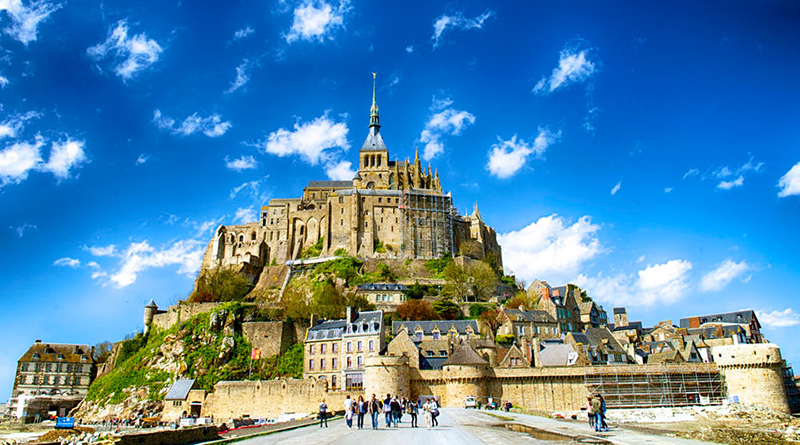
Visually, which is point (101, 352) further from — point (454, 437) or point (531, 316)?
point (454, 437)

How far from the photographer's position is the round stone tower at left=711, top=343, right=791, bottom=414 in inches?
1436

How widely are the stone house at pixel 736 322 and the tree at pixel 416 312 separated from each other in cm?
3072

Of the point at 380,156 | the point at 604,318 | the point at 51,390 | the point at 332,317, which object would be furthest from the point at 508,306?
the point at 51,390

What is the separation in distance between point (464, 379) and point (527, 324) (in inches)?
580

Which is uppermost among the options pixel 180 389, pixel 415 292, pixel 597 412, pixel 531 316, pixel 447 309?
pixel 415 292

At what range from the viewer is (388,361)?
126 ft

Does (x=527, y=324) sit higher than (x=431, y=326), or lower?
higher

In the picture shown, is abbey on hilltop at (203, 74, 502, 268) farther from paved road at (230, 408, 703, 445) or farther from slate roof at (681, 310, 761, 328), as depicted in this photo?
paved road at (230, 408, 703, 445)

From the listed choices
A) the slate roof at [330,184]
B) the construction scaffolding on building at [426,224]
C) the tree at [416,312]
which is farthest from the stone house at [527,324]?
the slate roof at [330,184]

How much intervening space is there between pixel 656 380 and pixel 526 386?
8.94 meters

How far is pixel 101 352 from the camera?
6906cm

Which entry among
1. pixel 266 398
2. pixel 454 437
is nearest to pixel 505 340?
pixel 266 398

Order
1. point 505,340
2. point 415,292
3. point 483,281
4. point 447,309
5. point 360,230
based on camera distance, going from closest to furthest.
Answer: point 505,340 → point 447,309 → point 415,292 → point 483,281 → point 360,230

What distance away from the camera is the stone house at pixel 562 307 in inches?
2235
